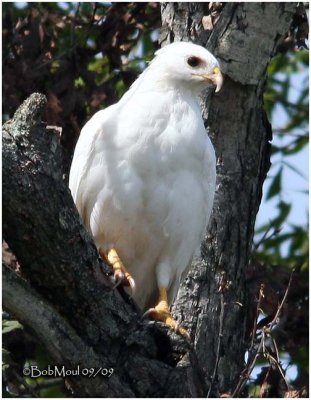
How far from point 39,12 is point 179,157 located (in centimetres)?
330

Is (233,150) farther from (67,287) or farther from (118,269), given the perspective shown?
(67,287)

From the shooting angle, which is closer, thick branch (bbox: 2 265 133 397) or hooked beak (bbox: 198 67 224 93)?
thick branch (bbox: 2 265 133 397)

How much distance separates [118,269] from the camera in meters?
7.43

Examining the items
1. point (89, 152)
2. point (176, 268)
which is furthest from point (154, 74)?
point (176, 268)

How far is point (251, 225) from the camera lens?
27.8 feet

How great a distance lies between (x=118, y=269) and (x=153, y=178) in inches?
22.8

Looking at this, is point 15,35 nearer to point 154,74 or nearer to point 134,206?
point 154,74

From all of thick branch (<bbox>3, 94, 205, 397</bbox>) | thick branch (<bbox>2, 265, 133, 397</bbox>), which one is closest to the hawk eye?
thick branch (<bbox>3, 94, 205, 397</bbox>)

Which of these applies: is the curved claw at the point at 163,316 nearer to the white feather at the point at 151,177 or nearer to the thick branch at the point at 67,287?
the white feather at the point at 151,177

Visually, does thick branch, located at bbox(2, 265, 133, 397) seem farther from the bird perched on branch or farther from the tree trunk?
the bird perched on branch

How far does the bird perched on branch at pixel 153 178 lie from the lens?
7.48 m

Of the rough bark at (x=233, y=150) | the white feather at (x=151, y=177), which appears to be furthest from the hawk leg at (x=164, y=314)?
the rough bark at (x=233, y=150)

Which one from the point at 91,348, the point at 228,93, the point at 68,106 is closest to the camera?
the point at 91,348

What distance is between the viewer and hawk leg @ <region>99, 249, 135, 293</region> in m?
7.17
